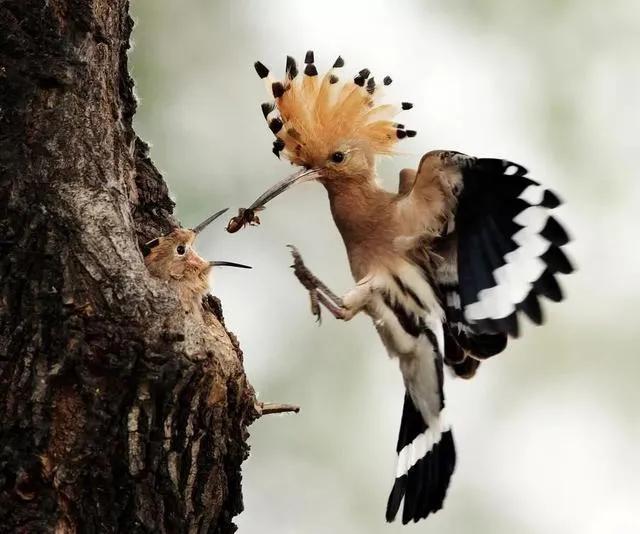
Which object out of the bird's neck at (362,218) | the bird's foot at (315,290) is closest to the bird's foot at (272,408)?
the bird's foot at (315,290)

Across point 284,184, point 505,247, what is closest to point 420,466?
point 505,247

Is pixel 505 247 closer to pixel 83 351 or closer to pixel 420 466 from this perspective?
pixel 420 466

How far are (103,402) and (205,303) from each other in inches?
20.1

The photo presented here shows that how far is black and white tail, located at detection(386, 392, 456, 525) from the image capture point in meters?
2.67

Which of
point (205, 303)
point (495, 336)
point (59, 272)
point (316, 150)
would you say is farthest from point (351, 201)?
point (59, 272)

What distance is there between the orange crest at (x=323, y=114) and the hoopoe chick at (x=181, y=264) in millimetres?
565

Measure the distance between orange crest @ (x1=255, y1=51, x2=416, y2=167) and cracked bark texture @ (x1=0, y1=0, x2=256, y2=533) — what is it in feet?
2.87

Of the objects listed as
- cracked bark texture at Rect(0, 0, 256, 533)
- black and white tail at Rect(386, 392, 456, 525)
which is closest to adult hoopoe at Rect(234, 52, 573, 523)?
black and white tail at Rect(386, 392, 456, 525)

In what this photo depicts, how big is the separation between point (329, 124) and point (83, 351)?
131 cm

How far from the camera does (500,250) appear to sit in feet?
8.00

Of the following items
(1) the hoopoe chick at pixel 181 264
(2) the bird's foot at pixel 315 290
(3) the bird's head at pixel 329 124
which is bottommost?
(1) the hoopoe chick at pixel 181 264

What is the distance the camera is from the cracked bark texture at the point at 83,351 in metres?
1.63

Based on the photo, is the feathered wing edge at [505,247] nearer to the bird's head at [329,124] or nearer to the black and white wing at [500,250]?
the black and white wing at [500,250]

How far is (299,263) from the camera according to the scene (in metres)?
2.50
